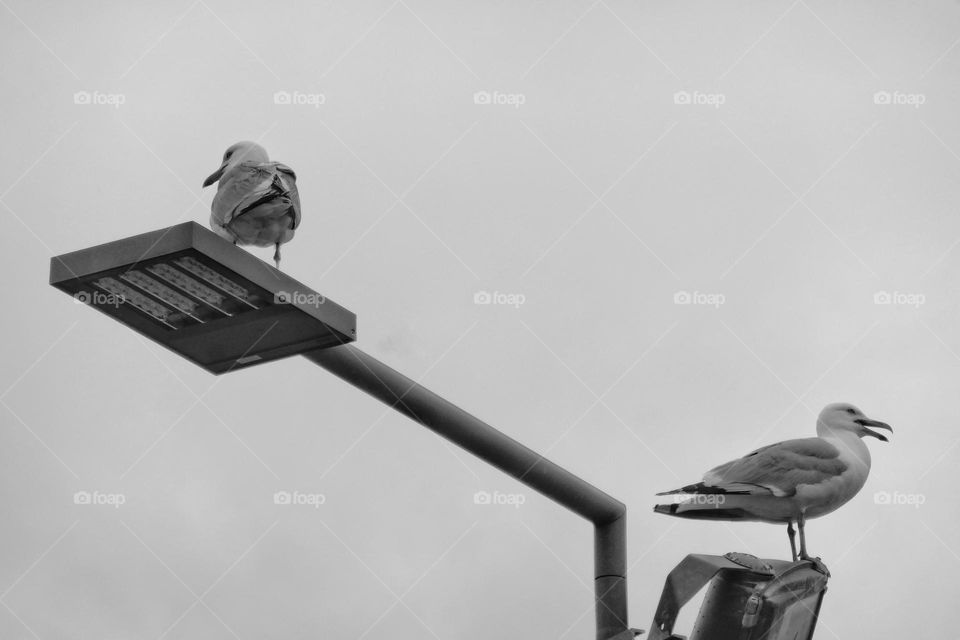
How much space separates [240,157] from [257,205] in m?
0.79

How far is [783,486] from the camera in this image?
6.22 m

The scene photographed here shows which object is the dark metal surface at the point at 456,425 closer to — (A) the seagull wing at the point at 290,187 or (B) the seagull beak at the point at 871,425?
(A) the seagull wing at the point at 290,187

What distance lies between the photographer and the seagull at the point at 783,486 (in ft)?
19.0

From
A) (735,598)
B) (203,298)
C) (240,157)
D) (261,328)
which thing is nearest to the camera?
(735,598)

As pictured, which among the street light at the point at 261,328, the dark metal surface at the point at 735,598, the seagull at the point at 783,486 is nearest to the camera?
the dark metal surface at the point at 735,598

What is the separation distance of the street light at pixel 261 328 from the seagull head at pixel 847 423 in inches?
100

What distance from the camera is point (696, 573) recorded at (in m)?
4.34

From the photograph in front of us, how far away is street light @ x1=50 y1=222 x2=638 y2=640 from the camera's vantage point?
14.4 feet

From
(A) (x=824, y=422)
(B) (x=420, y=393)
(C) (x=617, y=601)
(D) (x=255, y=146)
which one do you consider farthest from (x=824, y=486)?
(D) (x=255, y=146)

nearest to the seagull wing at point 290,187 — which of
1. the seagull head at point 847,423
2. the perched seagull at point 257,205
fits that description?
the perched seagull at point 257,205

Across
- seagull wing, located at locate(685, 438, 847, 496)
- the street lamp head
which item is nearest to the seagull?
seagull wing, located at locate(685, 438, 847, 496)

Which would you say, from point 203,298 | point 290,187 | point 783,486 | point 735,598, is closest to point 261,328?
point 203,298

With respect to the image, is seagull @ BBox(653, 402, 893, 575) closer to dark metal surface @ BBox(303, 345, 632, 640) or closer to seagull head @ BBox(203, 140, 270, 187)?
dark metal surface @ BBox(303, 345, 632, 640)

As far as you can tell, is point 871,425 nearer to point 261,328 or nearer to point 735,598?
point 735,598
